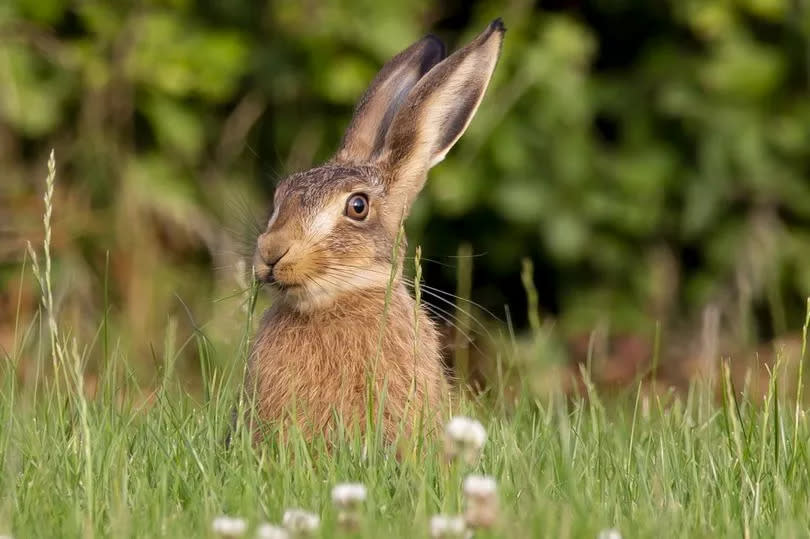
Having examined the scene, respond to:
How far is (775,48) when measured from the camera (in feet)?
27.0

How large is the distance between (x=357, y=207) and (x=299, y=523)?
6.87 ft

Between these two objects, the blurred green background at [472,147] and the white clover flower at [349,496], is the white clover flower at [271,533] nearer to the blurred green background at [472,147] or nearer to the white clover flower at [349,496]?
the white clover flower at [349,496]

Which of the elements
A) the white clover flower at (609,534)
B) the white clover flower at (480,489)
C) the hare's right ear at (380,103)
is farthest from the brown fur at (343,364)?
the white clover flower at (480,489)

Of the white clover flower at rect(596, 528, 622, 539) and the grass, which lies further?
the grass

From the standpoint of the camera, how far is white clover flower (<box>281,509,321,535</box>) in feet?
9.23

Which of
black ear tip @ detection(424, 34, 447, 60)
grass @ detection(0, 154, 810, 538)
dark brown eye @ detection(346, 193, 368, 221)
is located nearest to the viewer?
grass @ detection(0, 154, 810, 538)

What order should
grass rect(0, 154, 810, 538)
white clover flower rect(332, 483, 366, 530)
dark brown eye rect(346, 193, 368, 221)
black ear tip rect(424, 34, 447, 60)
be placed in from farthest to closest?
black ear tip rect(424, 34, 447, 60)
dark brown eye rect(346, 193, 368, 221)
grass rect(0, 154, 810, 538)
white clover flower rect(332, 483, 366, 530)

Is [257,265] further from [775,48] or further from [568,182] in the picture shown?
[775,48]

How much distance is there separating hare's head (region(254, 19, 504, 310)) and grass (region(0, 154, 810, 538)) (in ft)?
0.93

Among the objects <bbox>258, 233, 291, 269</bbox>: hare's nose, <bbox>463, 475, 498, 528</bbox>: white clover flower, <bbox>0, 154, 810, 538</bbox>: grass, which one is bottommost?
<bbox>0, 154, 810, 538</bbox>: grass

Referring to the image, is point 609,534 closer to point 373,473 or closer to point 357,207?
point 373,473

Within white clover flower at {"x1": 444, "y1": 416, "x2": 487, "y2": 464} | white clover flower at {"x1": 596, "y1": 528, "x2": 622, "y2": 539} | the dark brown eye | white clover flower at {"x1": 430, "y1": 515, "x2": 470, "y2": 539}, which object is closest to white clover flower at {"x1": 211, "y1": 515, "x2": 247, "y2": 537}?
white clover flower at {"x1": 430, "y1": 515, "x2": 470, "y2": 539}

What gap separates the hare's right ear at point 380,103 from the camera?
5.42 meters

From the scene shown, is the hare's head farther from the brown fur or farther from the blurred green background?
the blurred green background
